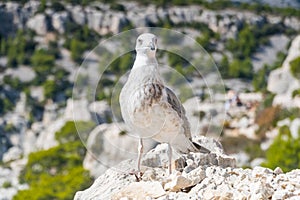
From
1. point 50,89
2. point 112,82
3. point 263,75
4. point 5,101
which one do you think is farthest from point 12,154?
point 112,82

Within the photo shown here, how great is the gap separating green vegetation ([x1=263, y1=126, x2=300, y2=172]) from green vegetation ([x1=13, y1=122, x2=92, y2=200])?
658cm

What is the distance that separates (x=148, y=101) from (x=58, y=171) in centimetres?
4084

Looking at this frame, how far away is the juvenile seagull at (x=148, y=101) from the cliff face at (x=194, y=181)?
0.64 ft

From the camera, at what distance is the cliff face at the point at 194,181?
5887 mm

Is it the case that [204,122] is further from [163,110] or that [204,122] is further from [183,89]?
[163,110]

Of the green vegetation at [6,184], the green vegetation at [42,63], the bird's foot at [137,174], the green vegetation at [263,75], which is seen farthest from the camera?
the green vegetation at [42,63]

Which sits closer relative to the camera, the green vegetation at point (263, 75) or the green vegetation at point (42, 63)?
the green vegetation at point (263, 75)

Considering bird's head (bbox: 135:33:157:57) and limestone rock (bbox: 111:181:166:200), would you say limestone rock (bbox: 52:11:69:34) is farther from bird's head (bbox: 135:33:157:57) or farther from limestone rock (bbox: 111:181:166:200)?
limestone rock (bbox: 111:181:166:200)

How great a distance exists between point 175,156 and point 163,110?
2.11 ft

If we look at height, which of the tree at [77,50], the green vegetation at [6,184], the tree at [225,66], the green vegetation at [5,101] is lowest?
the green vegetation at [6,184]

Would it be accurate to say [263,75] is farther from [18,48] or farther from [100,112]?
[100,112]

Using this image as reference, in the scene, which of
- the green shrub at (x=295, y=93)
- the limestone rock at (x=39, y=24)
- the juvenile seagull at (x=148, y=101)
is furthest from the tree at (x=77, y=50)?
the juvenile seagull at (x=148, y=101)

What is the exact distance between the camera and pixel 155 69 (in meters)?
6.69

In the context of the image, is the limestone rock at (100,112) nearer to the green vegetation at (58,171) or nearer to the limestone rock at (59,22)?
the green vegetation at (58,171)
